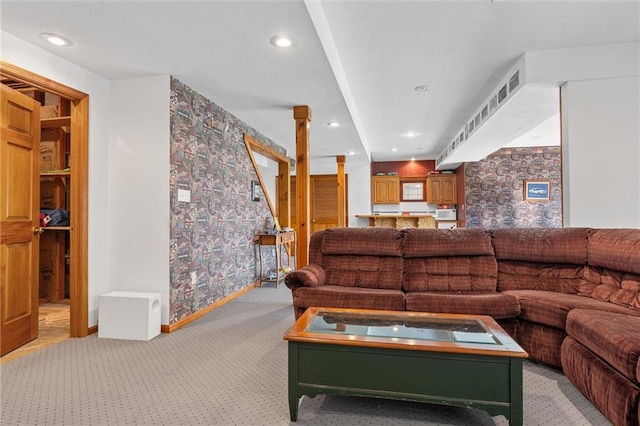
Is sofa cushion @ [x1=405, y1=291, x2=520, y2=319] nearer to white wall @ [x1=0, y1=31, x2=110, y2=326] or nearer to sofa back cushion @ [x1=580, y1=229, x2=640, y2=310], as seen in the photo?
sofa back cushion @ [x1=580, y1=229, x2=640, y2=310]

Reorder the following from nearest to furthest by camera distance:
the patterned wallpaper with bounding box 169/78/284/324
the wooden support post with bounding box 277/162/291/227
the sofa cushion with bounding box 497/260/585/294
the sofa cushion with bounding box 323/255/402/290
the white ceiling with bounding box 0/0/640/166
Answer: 1. the white ceiling with bounding box 0/0/640/166
2. the sofa cushion with bounding box 497/260/585/294
3. the sofa cushion with bounding box 323/255/402/290
4. the patterned wallpaper with bounding box 169/78/284/324
5. the wooden support post with bounding box 277/162/291/227

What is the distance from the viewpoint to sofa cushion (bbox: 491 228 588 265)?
273cm

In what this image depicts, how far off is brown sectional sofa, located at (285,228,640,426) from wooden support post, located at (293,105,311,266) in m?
0.73

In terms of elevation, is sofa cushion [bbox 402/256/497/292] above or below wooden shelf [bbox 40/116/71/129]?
below

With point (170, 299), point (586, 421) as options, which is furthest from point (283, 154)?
point (586, 421)

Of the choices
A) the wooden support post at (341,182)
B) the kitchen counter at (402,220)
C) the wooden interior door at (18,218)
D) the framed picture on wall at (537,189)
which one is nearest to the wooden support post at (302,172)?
the wooden interior door at (18,218)

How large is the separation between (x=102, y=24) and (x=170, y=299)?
2.29 meters

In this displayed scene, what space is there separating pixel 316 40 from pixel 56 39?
1969 mm

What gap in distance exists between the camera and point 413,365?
5.28 feet

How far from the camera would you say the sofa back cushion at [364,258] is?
10.1 ft

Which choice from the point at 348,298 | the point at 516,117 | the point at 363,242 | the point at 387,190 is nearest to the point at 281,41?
the point at 363,242

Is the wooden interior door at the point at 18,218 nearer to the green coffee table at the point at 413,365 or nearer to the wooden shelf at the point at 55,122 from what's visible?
the wooden shelf at the point at 55,122

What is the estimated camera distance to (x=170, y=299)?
3.14 meters

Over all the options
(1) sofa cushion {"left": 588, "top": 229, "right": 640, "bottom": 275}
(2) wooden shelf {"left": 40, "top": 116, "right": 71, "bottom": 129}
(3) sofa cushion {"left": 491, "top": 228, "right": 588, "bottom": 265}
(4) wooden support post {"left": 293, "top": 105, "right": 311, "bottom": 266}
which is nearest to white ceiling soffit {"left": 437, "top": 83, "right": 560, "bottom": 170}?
(3) sofa cushion {"left": 491, "top": 228, "right": 588, "bottom": 265}
